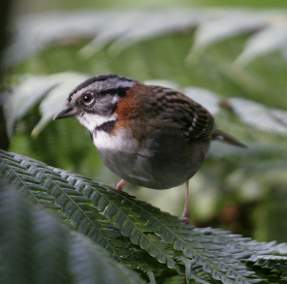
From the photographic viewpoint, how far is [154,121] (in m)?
3.54

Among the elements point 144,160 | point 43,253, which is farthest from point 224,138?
point 43,253

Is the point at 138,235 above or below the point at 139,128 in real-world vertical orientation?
below

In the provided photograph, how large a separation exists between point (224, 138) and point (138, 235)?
200 centimetres

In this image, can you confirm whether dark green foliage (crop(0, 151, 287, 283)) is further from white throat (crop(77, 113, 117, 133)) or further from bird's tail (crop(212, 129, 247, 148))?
bird's tail (crop(212, 129, 247, 148))

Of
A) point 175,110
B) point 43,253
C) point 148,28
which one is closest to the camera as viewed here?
point 43,253

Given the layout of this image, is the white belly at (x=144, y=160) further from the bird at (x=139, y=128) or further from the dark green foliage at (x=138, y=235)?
the dark green foliage at (x=138, y=235)

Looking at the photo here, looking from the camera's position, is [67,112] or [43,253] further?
[67,112]

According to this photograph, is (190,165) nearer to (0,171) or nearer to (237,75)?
(0,171)

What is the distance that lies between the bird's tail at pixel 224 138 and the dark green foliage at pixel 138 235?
1.59 m

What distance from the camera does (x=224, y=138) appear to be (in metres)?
4.38

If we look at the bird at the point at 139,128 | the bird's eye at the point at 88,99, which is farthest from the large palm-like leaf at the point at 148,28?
the bird's eye at the point at 88,99

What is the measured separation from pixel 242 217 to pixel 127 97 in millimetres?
1652

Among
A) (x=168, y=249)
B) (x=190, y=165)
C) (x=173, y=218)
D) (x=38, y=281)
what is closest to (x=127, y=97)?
(x=190, y=165)

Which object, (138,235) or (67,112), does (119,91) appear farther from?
(138,235)
